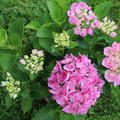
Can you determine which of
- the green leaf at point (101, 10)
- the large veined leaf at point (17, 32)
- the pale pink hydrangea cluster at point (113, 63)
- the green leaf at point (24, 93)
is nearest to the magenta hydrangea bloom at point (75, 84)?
the pale pink hydrangea cluster at point (113, 63)

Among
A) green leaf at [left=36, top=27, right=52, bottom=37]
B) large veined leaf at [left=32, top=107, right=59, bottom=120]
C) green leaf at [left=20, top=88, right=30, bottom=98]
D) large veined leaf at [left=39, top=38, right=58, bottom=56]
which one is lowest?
large veined leaf at [left=32, top=107, right=59, bottom=120]

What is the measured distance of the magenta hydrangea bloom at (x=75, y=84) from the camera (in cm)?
146

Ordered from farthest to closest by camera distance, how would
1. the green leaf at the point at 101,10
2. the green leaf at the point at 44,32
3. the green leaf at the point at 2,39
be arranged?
the green leaf at the point at 101,10, the green leaf at the point at 44,32, the green leaf at the point at 2,39

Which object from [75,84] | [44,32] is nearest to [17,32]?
[44,32]

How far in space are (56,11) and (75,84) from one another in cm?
55

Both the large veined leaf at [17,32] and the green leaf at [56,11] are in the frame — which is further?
the green leaf at [56,11]

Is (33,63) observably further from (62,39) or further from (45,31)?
(45,31)

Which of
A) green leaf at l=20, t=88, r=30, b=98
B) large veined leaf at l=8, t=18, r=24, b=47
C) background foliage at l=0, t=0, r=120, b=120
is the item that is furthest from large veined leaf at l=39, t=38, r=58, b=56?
green leaf at l=20, t=88, r=30, b=98

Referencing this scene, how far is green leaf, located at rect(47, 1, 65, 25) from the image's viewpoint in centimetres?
178

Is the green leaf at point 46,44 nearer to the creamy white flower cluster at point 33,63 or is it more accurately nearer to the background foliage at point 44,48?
the background foliage at point 44,48

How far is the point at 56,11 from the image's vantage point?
5.92 ft

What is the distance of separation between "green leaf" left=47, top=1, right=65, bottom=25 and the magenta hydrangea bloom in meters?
0.33

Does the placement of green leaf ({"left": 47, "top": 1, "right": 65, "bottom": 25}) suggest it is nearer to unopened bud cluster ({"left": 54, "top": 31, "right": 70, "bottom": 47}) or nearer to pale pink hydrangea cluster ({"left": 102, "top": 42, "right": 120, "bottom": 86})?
unopened bud cluster ({"left": 54, "top": 31, "right": 70, "bottom": 47})

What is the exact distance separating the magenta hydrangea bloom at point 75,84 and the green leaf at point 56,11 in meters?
0.33
